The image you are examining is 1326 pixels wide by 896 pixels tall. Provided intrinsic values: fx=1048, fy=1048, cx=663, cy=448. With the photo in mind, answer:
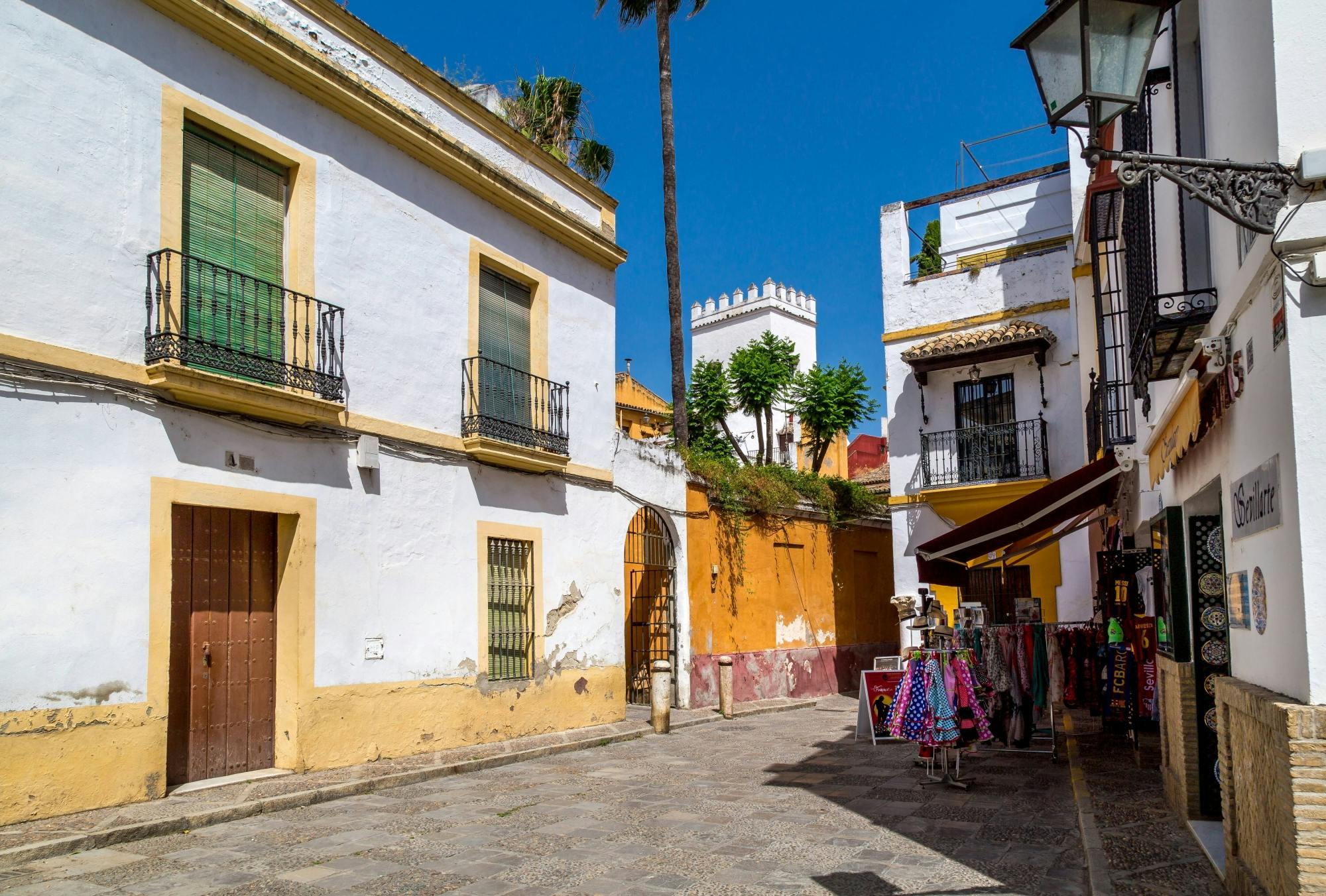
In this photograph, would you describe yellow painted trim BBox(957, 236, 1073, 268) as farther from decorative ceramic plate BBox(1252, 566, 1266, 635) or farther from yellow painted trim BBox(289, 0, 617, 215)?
decorative ceramic plate BBox(1252, 566, 1266, 635)

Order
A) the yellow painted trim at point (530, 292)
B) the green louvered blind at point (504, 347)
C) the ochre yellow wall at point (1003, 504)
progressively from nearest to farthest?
the yellow painted trim at point (530, 292) < the green louvered blind at point (504, 347) < the ochre yellow wall at point (1003, 504)

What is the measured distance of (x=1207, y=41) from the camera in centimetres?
568

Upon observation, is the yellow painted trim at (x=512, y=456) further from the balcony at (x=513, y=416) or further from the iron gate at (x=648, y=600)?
the iron gate at (x=648, y=600)

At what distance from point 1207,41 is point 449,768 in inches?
335

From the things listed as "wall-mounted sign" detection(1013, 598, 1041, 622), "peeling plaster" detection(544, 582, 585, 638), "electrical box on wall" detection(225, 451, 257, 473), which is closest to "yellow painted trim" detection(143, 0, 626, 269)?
"electrical box on wall" detection(225, 451, 257, 473)

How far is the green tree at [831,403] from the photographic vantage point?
2281cm

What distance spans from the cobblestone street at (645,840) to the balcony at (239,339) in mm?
3387

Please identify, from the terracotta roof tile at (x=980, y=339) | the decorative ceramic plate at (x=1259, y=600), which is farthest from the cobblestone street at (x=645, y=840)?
the terracotta roof tile at (x=980, y=339)

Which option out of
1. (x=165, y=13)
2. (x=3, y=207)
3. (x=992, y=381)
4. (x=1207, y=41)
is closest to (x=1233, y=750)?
(x=1207, y=41)

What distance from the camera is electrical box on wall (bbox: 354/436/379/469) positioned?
10258 millimetres

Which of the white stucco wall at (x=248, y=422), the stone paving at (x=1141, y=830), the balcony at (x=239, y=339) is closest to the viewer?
the stone paving at (x=1141, y=830)

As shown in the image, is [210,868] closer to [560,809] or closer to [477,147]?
[560,809]

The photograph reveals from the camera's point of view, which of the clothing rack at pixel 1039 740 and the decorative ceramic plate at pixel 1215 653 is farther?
the clothing rack at pixel 1039 740

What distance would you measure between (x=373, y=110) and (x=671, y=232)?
939cm
